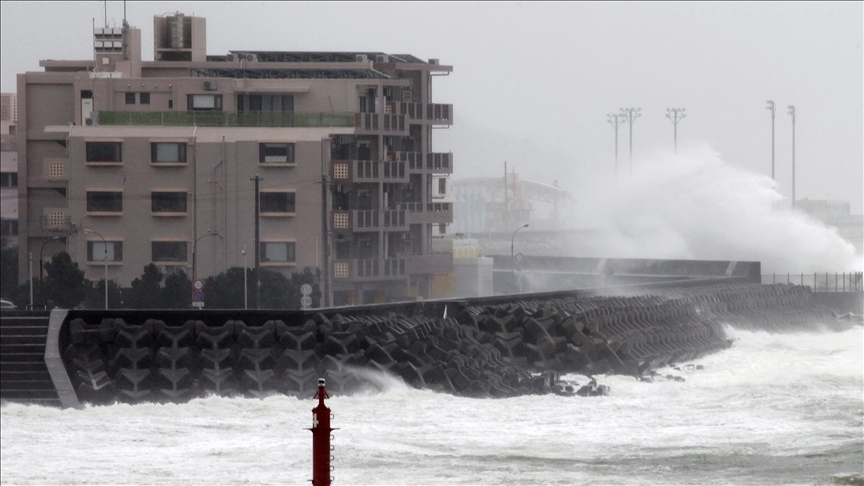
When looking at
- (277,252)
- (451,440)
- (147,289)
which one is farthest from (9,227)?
(451,440)

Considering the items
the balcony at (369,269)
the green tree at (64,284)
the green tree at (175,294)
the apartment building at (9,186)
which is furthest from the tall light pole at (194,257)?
the apartment building at (9,186)

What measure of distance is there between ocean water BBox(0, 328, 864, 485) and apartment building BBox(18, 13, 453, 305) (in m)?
16.6

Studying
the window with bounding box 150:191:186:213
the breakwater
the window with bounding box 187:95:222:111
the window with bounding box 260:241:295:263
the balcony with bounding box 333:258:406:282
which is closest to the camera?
the breakwater

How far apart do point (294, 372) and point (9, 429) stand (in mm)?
4296

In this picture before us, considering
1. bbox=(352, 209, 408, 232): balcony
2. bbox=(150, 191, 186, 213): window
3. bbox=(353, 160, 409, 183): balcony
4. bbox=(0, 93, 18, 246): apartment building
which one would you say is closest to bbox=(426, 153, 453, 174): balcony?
bbox=(353, 160, 409, 183): balcony

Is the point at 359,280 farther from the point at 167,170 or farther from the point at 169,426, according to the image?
the point at 169,426

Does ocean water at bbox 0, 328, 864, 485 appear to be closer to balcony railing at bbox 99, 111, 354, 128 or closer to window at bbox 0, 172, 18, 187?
balcony railing at bbox 99, 111, 354, 128

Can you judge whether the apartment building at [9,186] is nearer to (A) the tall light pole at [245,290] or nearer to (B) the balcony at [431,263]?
(A) the tall light pole at [245,290]

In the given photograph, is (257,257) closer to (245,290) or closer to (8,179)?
(245,290)

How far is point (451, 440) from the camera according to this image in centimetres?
1650

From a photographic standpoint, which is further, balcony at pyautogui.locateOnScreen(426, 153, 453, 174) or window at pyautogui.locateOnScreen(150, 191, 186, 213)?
balcony at pyautogui.locateOnScreen(426, 153, 453, 174)

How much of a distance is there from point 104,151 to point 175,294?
5.17m

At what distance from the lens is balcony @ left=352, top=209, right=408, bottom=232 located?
38750mm

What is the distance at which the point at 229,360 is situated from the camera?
1914cm
